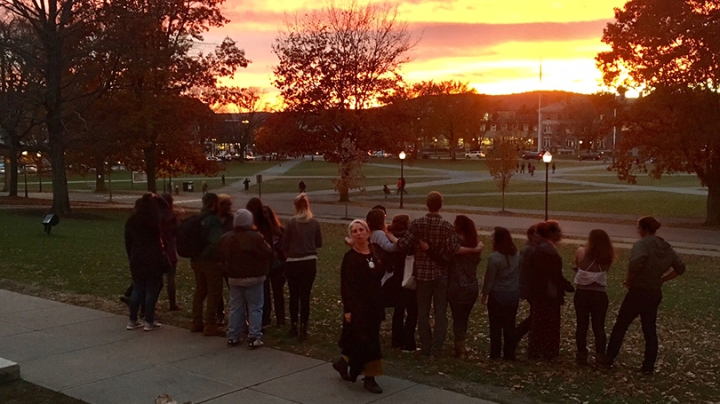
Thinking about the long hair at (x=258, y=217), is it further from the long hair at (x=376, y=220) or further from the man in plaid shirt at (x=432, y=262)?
the man in plaid shirt at (x=432, y=262)

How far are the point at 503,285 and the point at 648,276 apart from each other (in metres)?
1.58

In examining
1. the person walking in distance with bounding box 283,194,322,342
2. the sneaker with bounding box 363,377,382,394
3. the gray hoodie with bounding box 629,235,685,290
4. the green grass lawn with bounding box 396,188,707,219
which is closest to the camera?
the sneaker with bounding box 363,377,382,394

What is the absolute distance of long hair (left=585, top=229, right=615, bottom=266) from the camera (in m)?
7.80

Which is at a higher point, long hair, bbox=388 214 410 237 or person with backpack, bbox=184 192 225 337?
long hair, bbox=388 214 410 237

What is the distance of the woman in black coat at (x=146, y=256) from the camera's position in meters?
9.03

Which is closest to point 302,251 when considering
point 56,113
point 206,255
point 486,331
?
point 206,255

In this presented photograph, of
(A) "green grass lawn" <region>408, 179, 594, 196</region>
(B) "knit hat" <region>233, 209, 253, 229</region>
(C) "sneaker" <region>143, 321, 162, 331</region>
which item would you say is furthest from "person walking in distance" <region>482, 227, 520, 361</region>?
(A) "green grass lawn" <region>408, 179, 594, 196</region>

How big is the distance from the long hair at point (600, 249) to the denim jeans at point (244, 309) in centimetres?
388

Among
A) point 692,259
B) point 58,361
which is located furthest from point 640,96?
point 58,361

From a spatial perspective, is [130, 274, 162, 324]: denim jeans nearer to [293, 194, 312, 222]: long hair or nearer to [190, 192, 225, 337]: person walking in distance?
[190, 192, 225, 337]: person walking in distance

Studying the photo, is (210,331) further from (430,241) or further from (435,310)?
(430,241)

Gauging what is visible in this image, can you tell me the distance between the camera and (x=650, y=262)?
7.71 m

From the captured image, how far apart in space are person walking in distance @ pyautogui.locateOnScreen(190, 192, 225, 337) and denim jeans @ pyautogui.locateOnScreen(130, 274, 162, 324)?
58cm

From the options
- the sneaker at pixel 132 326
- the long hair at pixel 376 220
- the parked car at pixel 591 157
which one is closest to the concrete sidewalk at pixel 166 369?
the sneaker at pixel 132 326
